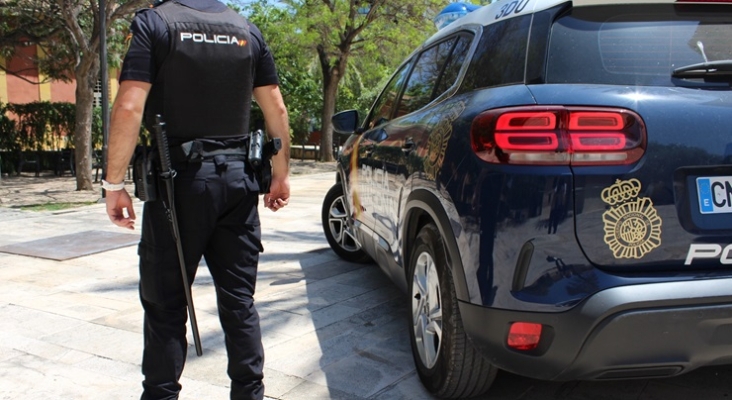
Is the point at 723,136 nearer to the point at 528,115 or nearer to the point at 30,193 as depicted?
the point at 528,115

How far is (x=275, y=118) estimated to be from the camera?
2877mm

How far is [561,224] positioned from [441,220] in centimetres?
57

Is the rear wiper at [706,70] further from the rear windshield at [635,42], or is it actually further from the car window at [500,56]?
the car window at [500,56]

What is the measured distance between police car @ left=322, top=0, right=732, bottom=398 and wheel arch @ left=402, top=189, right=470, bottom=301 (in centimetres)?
1

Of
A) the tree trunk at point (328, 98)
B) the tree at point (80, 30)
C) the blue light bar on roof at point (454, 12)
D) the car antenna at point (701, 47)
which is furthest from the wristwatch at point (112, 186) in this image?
the tree trunk at point (328, 98)

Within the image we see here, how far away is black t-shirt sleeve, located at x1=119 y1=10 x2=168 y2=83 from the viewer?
2.41 m

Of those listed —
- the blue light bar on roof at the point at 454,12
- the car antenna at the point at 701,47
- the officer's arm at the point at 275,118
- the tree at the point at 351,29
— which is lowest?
the officer's arm at the point at 275,118

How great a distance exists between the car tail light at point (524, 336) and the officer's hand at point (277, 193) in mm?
1181

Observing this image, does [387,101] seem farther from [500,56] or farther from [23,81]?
[23,81]

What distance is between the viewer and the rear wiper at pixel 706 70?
243cm

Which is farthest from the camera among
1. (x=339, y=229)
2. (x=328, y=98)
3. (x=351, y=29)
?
(x=328, y=98)

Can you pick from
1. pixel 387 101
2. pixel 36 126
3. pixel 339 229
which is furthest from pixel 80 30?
pixel 387 101

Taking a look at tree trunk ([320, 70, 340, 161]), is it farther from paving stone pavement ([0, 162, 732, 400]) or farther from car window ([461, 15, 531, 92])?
car window ([461, 15, 531, 92])

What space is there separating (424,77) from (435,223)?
1301 millimetres
